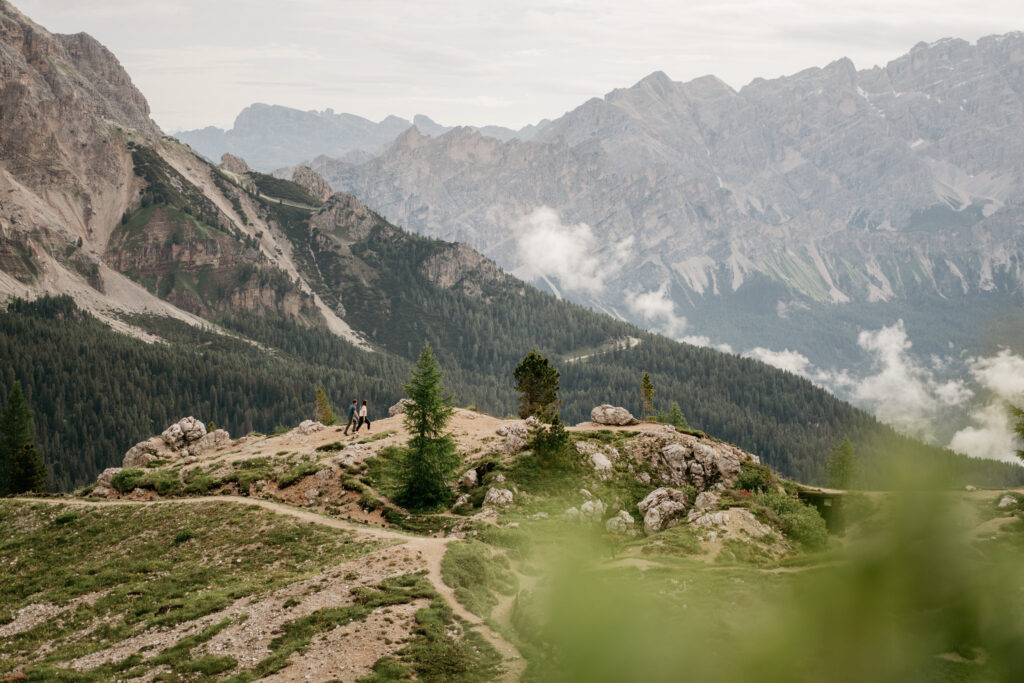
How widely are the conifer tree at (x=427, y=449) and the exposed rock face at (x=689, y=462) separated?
2075cm

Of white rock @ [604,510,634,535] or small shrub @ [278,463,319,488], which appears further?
small shrub @ [278,463,319,488]

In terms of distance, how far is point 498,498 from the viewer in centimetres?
6159

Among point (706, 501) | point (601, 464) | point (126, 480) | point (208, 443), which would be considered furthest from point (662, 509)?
point (208, 443)

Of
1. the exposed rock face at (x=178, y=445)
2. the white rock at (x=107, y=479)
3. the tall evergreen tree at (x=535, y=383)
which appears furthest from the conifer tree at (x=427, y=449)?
the white rock at (x=107, y=479)

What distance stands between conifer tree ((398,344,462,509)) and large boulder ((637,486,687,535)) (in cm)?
1869

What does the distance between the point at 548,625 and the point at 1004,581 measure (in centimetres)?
468

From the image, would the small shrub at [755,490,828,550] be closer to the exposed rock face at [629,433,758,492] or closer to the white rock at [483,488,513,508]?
the exposed rock face at [629,433,758,492]

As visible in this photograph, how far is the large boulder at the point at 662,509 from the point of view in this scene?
60.0 metres

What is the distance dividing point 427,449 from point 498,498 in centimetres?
827

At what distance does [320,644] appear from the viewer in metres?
35.0

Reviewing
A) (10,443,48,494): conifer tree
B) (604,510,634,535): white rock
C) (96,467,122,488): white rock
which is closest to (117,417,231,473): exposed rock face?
(96,467,122,488): white rock

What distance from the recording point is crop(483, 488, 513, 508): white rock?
201 feet

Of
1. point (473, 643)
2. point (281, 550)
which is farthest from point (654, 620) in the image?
point (281, 550)

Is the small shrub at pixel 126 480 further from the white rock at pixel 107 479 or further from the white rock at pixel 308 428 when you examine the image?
the white rock at pixel 308 428
